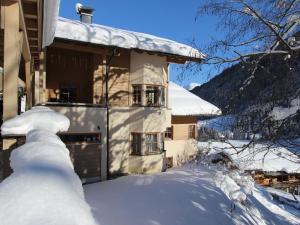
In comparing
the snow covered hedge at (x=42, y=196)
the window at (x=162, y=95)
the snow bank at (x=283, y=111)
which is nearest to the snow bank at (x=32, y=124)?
the snow covered hedge at (x=42, y=196)

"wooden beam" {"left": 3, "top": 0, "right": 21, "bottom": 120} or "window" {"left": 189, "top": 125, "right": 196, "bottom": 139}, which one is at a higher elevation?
"wooden beam" {"left": 3, "top": 0, "right": 21, "bottom": 120}

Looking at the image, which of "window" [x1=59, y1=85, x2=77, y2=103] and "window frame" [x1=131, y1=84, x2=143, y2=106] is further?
"window frame" [x1=131, y1=84, x2=143, y2=106]

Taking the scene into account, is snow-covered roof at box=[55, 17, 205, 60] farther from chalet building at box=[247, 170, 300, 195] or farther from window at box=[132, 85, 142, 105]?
chalet building at box=[247, 170, 300, 195]

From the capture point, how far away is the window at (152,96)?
17.0 m

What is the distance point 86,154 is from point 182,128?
9643 millimetres

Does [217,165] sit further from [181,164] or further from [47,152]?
[47,152]

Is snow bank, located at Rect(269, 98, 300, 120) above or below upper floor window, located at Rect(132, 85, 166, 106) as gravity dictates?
below

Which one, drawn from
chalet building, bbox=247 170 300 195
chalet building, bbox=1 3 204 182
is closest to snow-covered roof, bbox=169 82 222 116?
chalet building, bbox=1 3 204 182

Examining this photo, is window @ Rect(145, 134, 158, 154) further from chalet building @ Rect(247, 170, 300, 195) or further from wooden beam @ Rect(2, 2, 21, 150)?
wooden beam @ Rect(2, 2, 21, 150)

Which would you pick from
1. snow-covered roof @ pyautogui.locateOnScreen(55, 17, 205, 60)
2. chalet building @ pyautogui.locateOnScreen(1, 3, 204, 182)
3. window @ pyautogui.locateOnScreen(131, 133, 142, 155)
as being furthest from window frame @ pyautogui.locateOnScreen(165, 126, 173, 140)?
snow-covered roof @ pyautogui.locateOnScreen(55, 17, 205, 60)

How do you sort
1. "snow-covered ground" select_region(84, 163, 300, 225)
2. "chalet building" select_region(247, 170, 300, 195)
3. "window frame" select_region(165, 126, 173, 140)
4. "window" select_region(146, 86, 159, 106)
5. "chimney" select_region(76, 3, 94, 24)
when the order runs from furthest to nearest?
"chalet building" select_region(247, 170, 300, 195) < "window frame" select_region(165, 126, 173, 140) < "chimney" select_region(76, 3, 94, 24) < "window" select_region(146, 86, 159, 106) < "snow-covered ground" select_region(84, 163, 300, 225)

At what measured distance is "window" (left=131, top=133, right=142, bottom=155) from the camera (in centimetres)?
1661

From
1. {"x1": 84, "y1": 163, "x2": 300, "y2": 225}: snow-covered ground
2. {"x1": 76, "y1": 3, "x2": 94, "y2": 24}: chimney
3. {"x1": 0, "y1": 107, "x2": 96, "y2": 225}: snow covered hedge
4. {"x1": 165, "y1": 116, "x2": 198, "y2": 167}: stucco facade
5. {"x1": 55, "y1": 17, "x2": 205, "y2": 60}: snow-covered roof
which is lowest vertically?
{"x1": 84, "y1": 163, "x2": 300, "y2": 225}: snow-covered ground

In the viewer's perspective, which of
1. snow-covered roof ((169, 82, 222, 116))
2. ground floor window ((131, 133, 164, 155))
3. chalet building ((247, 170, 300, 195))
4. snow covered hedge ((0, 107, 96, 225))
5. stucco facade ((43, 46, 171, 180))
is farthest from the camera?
chalet building ((247, 170, 300, 195))
